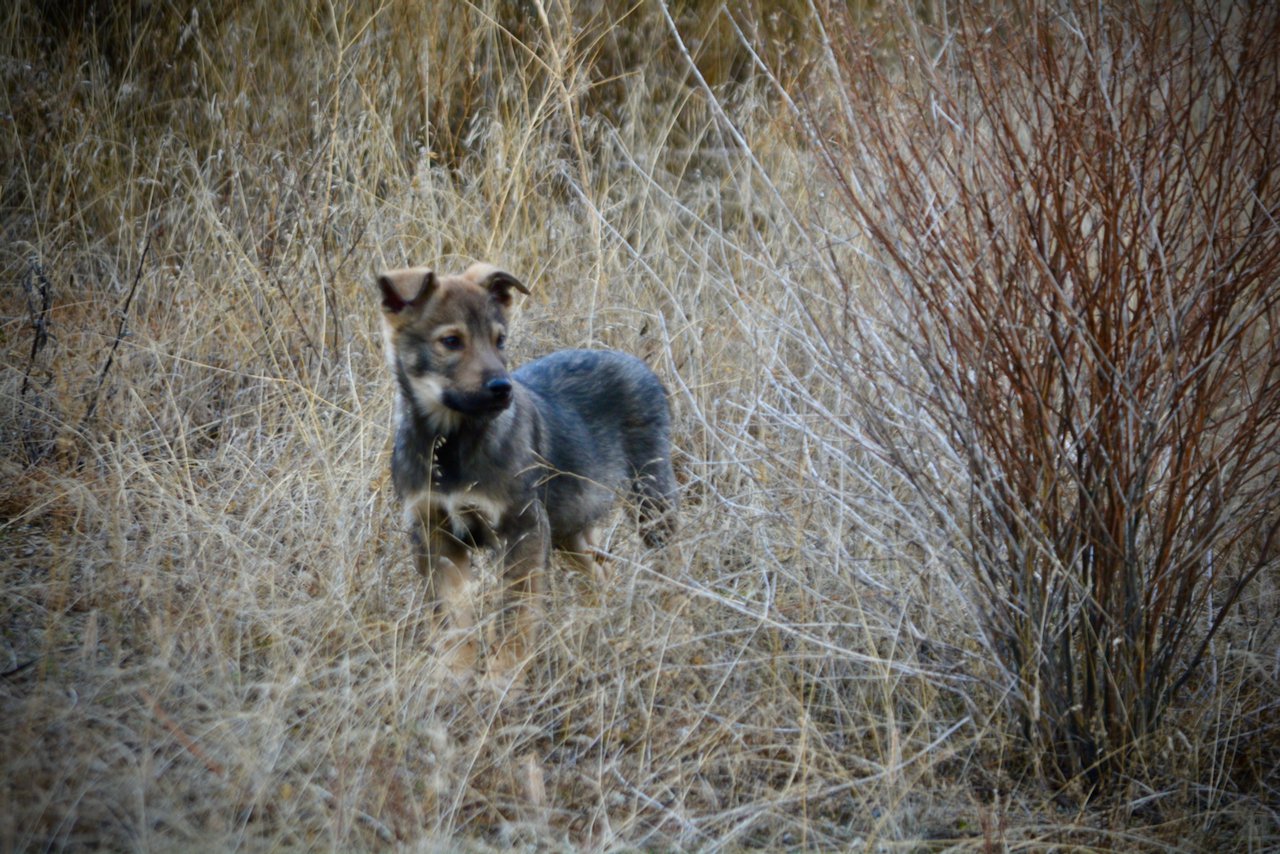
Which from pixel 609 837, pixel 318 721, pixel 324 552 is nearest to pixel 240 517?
pixel 324 552

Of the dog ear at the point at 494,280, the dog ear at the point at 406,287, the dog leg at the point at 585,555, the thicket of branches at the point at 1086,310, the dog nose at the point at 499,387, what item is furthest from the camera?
the dog leg at the point at 585,555

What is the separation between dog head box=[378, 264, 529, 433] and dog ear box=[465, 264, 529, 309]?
1cm

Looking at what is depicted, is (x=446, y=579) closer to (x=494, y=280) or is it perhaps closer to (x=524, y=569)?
(x=524, y=569)

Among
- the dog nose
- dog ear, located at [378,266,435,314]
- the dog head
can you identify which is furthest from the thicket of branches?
dog ear, located at [378,266,435,314]

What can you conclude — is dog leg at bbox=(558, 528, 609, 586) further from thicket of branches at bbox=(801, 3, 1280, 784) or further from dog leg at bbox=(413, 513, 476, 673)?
thicket of branches at bbox=(801, 3, 1280, 784)

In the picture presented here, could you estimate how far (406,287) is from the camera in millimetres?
3943

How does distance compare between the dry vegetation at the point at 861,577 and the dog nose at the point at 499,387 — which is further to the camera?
the dog nose at the point at 499,387

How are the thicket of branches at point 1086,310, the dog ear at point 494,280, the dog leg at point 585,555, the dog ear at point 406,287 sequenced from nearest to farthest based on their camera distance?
1. the thicket of branches at point 1086,310
2. the dog ear at point 406,287
3. the dog ear at point 494,280
4. the dog leg at point 585,555

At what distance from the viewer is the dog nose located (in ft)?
12.6

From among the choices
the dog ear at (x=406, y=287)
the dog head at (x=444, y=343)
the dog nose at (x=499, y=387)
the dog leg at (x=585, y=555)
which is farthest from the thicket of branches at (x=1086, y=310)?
the dog leg at (x=585, y=555)

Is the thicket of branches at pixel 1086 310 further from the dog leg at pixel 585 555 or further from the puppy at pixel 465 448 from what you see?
the dog leg at pixel 585 555

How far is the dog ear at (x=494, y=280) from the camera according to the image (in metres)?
4.18

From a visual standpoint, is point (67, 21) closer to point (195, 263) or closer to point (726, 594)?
point (195, 263)

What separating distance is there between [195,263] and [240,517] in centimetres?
182
